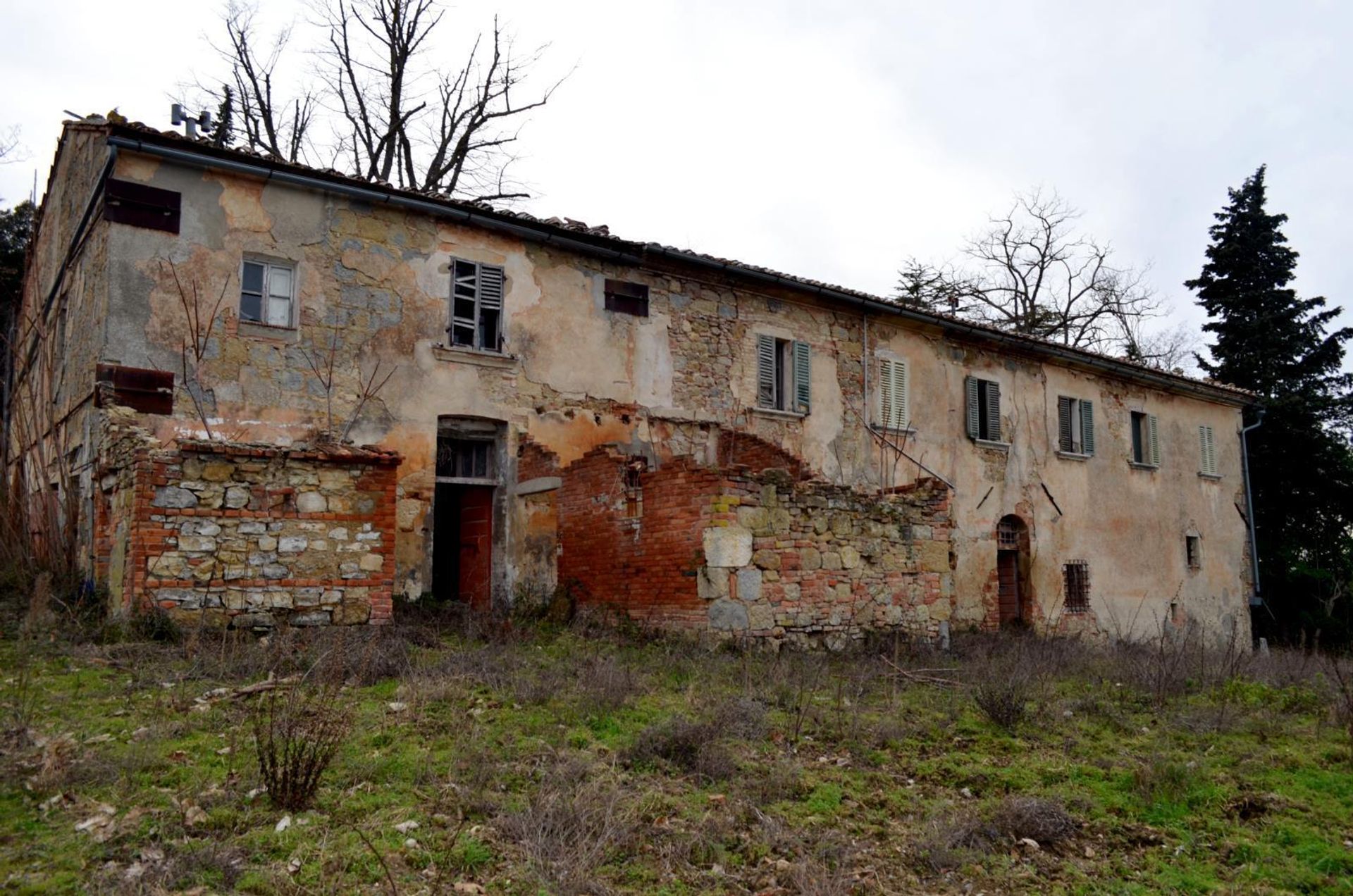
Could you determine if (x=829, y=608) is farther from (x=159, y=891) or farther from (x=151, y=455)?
(x=159, y=891)

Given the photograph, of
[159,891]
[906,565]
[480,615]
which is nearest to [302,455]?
[480,615]

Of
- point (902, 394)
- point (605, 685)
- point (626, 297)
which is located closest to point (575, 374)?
point (626, 297)

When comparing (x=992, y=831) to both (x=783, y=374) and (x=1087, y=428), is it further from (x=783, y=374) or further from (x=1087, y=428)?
(x=1087, y=428)

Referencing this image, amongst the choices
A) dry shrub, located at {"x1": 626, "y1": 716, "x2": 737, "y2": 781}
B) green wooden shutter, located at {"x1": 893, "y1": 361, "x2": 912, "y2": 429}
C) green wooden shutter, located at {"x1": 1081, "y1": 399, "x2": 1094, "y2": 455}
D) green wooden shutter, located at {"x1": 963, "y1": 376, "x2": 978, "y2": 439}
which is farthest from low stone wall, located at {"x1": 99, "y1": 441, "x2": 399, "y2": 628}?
green wooden shutter, located at {"x1": 1081, "y1": 399, "x2": 1094, "y2": 455}

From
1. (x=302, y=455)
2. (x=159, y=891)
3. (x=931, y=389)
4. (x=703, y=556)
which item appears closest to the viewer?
(x=159, y=891)

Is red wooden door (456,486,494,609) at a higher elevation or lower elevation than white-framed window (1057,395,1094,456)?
lower

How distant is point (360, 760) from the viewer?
580cm

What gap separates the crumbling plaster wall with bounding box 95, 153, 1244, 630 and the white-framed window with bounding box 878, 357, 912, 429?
0.75 feet

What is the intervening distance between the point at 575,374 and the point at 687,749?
27.2 feet

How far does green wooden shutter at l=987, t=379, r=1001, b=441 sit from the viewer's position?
18.6m

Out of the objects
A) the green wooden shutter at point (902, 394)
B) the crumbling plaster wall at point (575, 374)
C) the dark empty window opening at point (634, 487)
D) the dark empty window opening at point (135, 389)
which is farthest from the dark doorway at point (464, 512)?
the green wooden shutter at point (902, 394)

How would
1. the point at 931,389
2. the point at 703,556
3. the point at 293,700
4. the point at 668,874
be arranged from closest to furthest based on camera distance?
the point at 668,874
the point at 293,700
the point at 703,556
the point at 931,389

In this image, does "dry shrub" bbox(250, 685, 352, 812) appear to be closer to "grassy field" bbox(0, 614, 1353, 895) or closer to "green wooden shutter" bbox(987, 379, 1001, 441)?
"grassy field" bbox(0, 614, 1353, 895)

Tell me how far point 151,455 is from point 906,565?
8579mm
